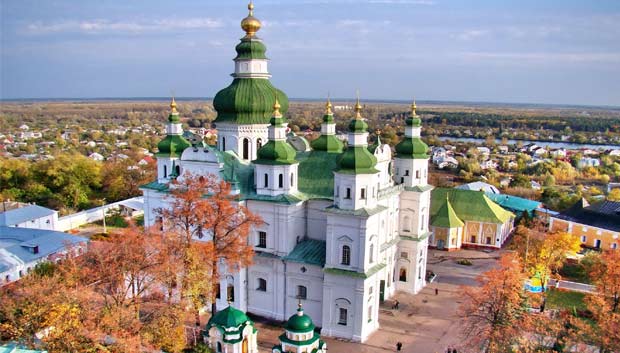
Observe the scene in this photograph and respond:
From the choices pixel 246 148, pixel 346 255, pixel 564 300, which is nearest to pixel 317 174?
pixel 246 148

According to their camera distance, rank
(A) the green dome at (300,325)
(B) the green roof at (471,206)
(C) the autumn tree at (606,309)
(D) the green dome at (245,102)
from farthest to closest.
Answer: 1. (B) the green roof at (471,206)
2. (D) the green dome at (245,102)
3. (A) the green dome at (300,325)
4. (C) the autumn tree at (606,309)

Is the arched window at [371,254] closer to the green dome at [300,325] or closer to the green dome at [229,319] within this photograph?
the green dome at [300,325]

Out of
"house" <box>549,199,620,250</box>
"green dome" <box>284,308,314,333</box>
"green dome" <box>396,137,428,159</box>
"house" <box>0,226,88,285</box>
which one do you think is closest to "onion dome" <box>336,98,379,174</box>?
"green dome" <box>396,137,428,159</box>

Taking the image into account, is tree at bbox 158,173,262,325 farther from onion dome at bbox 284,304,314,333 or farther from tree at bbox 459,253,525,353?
tree at bbox 459,253,525,353

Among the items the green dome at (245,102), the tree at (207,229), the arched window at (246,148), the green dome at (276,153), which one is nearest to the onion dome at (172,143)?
the green dome at (245,102)

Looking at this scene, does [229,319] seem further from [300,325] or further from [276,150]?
[276,150]

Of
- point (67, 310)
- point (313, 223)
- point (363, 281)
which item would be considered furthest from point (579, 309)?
point (67, 310)

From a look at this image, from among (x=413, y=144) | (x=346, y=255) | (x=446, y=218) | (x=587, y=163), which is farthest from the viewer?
(x=587, y=163)
